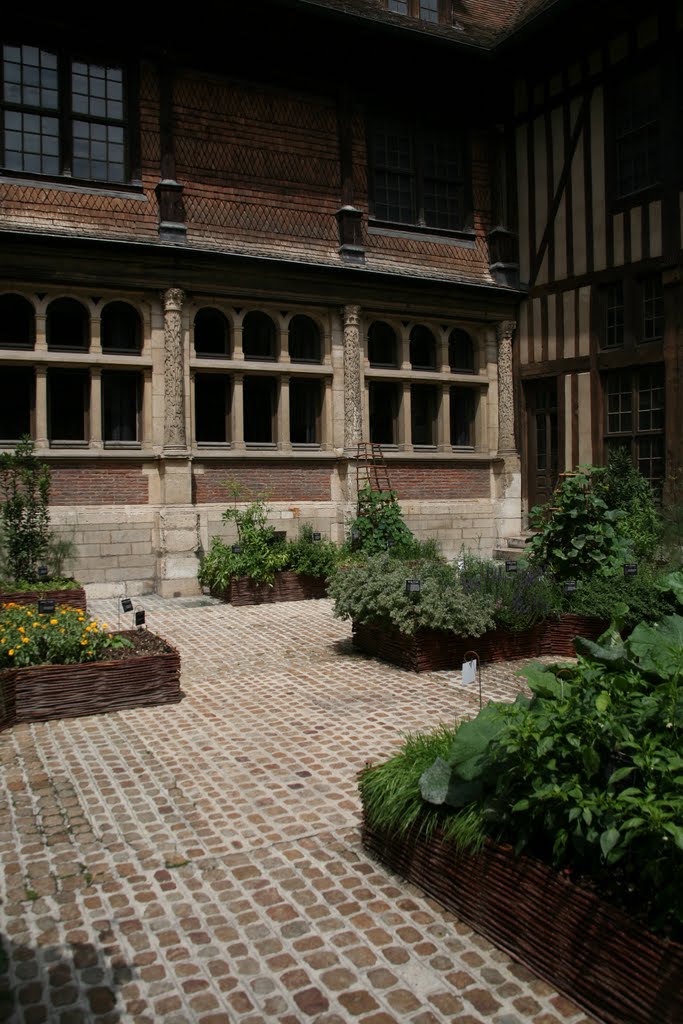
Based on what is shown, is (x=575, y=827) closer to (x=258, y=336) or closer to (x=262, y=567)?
(x=262, y=567)

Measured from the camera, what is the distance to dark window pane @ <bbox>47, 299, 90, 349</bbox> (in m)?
13.5

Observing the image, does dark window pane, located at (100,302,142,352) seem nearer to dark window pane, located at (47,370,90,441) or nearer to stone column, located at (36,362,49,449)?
dark window pane, located at (47,370,90,441)

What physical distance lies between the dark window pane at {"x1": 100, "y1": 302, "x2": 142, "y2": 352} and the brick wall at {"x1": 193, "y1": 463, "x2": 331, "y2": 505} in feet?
7.77

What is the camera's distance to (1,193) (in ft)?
42.3

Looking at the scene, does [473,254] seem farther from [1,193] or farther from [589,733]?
[589,733]

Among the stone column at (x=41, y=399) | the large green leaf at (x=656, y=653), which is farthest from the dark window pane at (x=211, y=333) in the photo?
the large green leaf at (x=656, y=653)

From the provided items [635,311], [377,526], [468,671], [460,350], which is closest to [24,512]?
Result: [377,526]

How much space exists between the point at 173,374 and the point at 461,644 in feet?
24.7

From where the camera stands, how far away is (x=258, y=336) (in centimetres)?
1516

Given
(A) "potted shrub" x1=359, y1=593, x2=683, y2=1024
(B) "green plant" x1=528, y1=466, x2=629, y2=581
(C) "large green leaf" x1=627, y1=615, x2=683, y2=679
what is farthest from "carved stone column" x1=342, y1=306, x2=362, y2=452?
(A) "potted shrub" x1=359, y1=593, x2=683, y2=1024

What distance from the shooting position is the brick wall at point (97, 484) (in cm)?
1313

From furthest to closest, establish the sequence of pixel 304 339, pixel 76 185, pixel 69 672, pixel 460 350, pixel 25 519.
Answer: pixel 460 350 → pixel 304 339 → pixel 76 185 → pixel 25 519 → pixel 69 672

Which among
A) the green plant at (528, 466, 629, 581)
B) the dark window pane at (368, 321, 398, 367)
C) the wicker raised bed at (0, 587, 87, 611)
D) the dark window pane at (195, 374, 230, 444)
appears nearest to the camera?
the green plant at (528, 466, 629, 581)

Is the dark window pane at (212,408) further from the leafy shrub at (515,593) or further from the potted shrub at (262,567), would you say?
the leafy shrub at (515,593)
